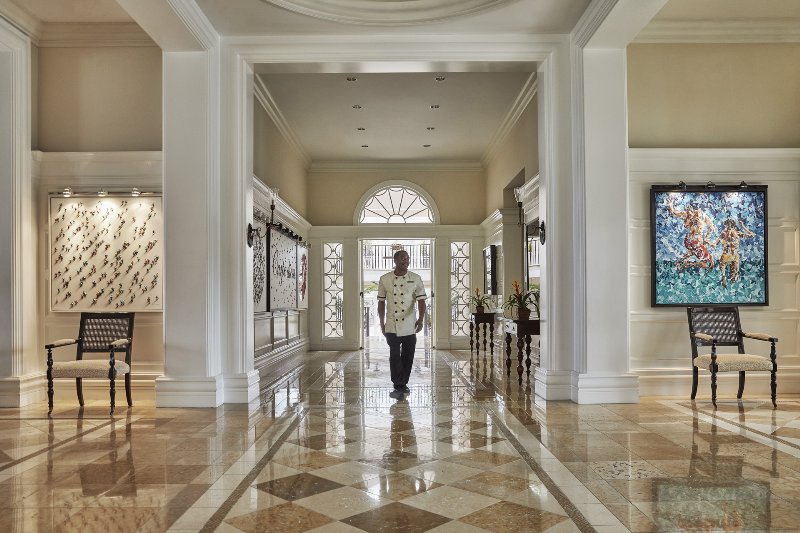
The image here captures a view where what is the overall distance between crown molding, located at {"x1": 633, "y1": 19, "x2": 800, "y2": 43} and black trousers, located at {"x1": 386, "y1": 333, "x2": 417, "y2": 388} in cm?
392

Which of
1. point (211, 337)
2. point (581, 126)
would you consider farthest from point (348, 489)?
point (581, 126)

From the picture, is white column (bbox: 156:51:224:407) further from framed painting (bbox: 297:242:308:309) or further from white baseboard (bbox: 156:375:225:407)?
framed painting (bbox: 297:242:308:309)

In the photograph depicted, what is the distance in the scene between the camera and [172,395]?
643cm

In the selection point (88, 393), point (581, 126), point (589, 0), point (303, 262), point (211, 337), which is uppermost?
Result: point (589, 0)

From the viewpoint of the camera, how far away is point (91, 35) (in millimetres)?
7309

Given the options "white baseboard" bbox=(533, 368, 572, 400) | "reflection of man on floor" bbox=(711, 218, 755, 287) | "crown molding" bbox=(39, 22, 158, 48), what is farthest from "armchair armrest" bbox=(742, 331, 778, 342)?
"crown molding" bbox=(39, 22, 158, 48)

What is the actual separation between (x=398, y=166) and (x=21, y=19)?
8120 mm

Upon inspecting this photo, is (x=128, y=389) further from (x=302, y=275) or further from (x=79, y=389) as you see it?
(x=302, y=275)

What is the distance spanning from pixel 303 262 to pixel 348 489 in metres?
9.62

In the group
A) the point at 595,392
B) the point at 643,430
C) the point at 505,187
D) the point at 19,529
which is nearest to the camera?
the point at 19,529

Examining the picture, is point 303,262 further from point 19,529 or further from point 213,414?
point 19,529

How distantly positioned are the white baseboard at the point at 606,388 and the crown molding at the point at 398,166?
8.29 meters

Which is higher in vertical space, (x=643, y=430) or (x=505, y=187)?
(x=505, y=187)

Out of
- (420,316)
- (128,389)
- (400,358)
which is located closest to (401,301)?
(420,316)
